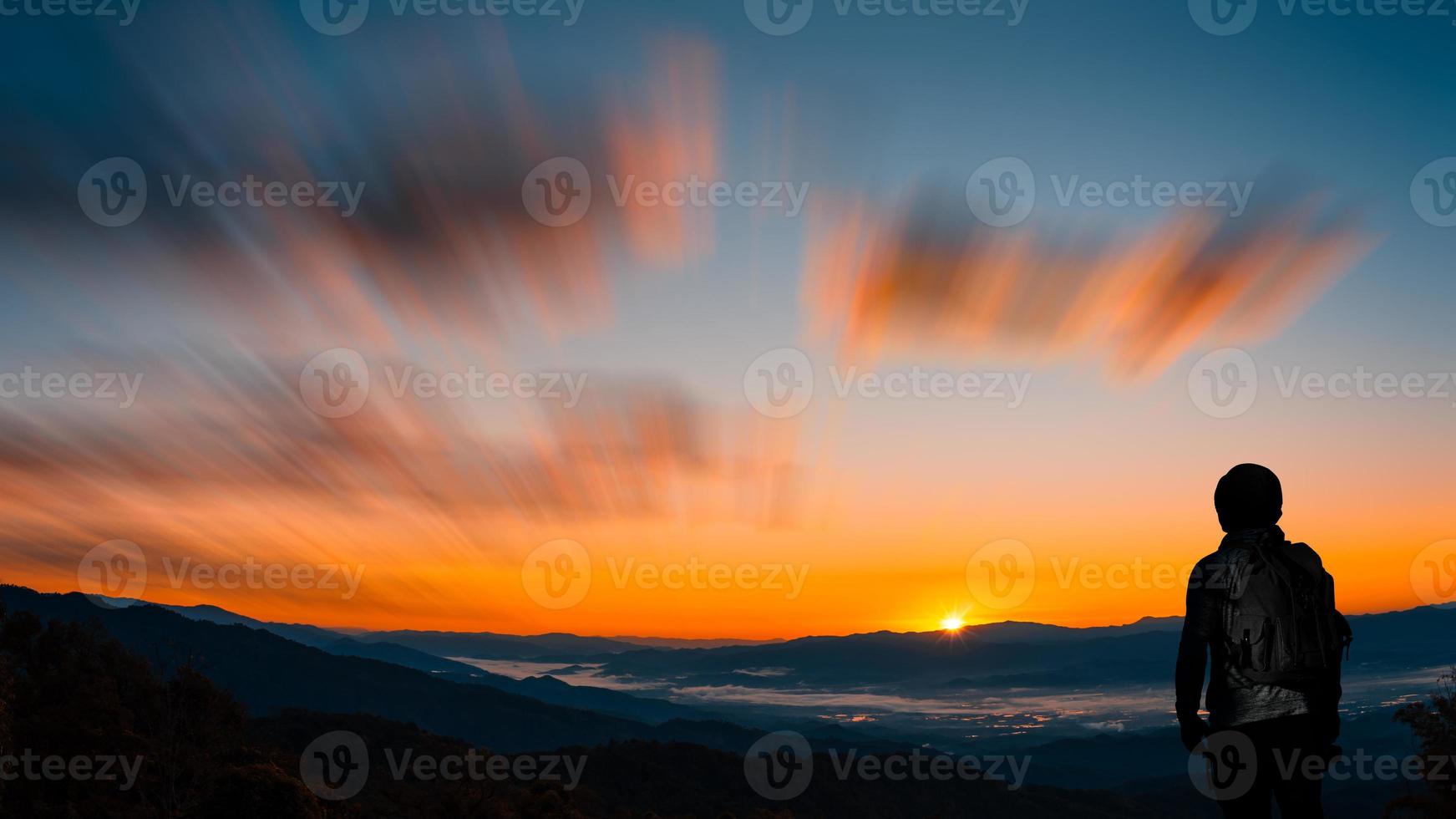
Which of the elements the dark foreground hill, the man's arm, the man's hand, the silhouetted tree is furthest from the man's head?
the silhouetted tree

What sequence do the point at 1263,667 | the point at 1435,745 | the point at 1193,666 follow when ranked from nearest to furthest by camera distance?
the point at 1263,667 < the point at 1193,666 < the point at 1435,745

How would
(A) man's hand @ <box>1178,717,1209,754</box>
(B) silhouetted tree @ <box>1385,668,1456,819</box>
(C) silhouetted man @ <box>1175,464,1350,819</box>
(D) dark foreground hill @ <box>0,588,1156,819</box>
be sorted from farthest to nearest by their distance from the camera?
(B) silhouetted tree @ <box>1385,668,1456,819</box>, (D) dark foreground hill @ <box>0,588,1156,819</box>, (A) man's hand @ <box>1178,717,1209,754</box>, (C) silhouetted man @ <box>1175,464,1350,819</box>

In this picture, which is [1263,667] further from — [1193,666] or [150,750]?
[150,750]

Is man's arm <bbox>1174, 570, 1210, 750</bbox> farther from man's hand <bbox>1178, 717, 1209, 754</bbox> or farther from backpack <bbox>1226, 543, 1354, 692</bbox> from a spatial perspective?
backpack <bbox>1226, 543, 1354, 692</bbox>

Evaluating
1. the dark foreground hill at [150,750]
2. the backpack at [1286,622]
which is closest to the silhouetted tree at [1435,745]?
the dark foreground hill at [150,750]

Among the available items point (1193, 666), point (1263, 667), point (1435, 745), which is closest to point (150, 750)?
point (1193, 666)

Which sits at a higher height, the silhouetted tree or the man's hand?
the man's hand

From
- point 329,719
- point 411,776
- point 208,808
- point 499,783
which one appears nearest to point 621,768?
point 329,719
